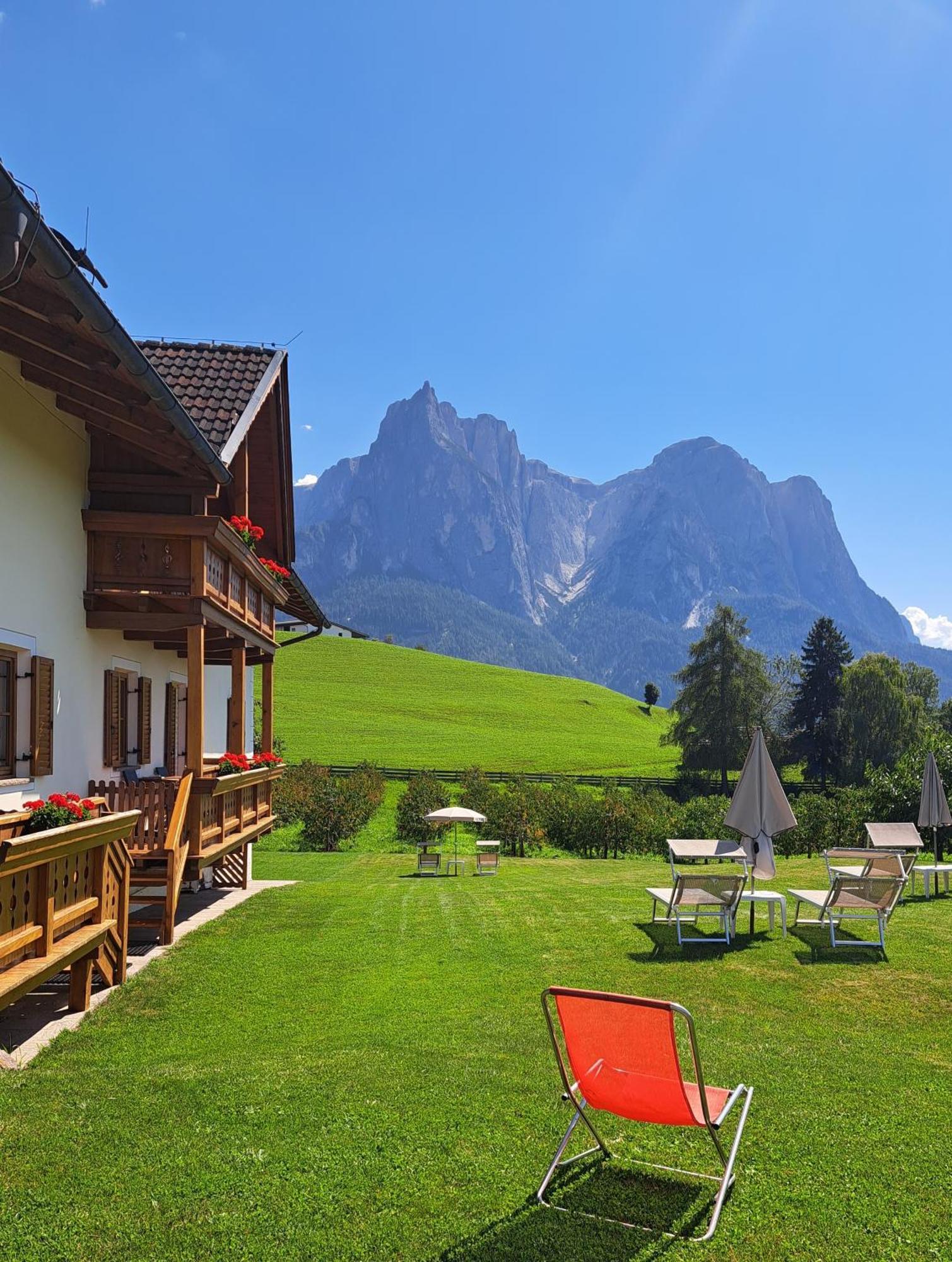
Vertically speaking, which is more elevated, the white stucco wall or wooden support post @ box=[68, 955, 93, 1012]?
the white stucco wall

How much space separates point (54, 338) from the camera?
766cm

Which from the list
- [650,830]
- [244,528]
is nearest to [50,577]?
[244,528]

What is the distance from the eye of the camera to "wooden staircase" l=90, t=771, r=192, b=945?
403 inches

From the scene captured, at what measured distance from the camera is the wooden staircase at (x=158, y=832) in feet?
33.6

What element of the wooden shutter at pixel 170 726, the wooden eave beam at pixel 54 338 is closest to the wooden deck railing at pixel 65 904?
the wooden eave beam at pixel 54 338

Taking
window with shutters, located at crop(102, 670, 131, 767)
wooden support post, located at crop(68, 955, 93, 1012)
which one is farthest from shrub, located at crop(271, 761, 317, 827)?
wooden support post, located at crop(68, 955, 93, 1012)

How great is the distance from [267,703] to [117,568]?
9.00 meters

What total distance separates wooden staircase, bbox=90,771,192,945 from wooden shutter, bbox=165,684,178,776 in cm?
468

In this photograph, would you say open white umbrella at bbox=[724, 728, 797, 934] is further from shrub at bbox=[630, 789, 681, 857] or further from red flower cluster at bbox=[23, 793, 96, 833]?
shrub at bbox=[630, 789, 681, 857]

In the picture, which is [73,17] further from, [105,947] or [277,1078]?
[277,1078]

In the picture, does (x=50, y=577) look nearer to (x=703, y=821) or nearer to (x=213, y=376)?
(x=213, y=376)

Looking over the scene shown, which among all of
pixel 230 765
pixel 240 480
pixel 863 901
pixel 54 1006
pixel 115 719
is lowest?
pixel 54 1006

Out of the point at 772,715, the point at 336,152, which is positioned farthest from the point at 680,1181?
the point at 772,715

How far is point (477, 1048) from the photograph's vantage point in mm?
6320
